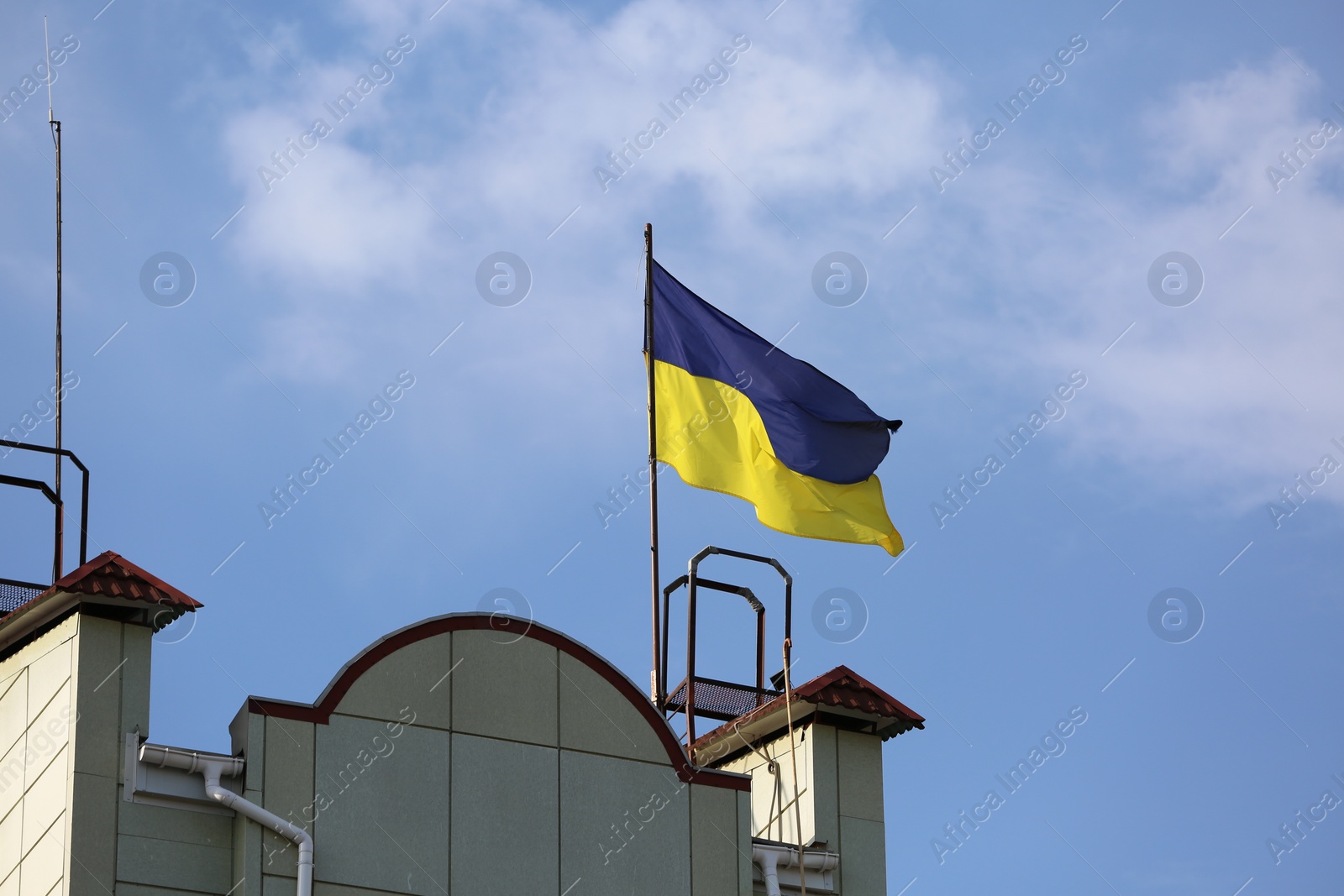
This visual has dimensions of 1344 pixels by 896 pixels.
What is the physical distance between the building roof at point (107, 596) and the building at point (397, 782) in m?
0.02

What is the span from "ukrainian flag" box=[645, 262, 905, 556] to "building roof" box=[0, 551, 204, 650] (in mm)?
7835

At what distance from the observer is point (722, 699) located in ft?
84.0

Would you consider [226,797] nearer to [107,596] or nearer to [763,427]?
[107,596]

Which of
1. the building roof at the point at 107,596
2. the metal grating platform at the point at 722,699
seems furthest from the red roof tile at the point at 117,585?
the metal grating platform at the point at 722,699

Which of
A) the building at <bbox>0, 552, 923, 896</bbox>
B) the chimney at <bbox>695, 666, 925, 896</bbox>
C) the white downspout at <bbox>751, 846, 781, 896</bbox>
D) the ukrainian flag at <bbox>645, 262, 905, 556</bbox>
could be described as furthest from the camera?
the ukrainian flag at <bbox>645, 262, 905, 556</bbox>

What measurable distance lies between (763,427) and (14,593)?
392 inches

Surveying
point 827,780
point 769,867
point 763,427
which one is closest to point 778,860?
point 769,867

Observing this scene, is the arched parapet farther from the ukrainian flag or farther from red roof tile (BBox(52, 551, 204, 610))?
the ukrainian flag

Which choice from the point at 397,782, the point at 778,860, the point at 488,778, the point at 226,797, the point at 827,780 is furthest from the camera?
the point at 827,780

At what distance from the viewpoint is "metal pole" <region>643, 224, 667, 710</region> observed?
24.8 meters

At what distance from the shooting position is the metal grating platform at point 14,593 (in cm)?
2219

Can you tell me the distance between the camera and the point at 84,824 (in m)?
20.0

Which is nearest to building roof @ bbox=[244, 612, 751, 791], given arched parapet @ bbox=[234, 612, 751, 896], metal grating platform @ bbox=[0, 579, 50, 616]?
arched parapet @ bbox=[234, 612, 751, 896]

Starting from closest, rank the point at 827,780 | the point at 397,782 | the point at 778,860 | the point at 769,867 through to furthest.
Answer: the point at 397,782, the point at 769,867, the point at 778,860, the point at 827,780
